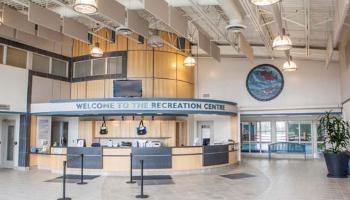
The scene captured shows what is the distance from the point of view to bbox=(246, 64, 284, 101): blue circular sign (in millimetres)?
15695

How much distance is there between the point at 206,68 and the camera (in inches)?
648

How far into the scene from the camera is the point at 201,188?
8656 millimetres

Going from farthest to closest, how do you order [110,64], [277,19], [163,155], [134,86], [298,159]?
[298,159] < [110,64] < [134,86] < [163,155] < [277,19]

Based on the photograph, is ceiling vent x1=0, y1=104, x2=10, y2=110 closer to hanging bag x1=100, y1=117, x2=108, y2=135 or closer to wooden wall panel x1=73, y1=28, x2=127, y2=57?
hanging bag x1=100, y1=117, x2=108, y2=135

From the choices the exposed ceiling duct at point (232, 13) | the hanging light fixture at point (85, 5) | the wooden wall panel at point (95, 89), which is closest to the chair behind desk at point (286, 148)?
the wooden wall panel at point (95, 89)

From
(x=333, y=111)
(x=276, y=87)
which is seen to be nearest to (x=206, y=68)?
(x=276, y=87)

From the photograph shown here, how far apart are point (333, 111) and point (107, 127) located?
978 cm

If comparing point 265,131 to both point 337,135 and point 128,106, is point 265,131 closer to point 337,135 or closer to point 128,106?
point 337,135

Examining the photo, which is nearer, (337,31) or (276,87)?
(337,31)

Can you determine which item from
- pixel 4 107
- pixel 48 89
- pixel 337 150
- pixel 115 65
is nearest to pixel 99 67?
pixel 115 65

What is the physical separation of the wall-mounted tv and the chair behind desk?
7.87 meters

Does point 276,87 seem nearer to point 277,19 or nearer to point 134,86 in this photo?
point 134,86

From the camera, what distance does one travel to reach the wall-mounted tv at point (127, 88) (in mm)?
13859

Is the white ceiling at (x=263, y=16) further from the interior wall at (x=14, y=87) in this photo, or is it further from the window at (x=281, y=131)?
the window at (x=281, y=131)
